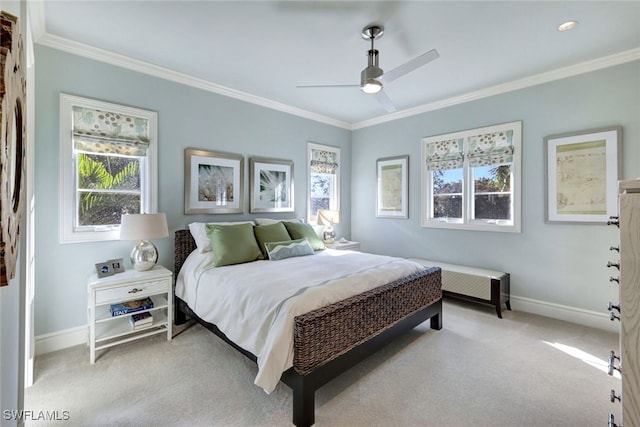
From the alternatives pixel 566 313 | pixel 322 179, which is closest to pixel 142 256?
pixel 322 179

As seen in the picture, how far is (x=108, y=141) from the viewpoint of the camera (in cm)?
286

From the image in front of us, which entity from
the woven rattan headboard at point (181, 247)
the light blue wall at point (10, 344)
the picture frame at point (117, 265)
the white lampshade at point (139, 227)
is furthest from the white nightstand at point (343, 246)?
the light blue wall at point (10, 344)

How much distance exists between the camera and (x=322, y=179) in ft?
16.5

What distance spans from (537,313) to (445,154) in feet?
7.63

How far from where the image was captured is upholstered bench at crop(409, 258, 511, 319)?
335 cm

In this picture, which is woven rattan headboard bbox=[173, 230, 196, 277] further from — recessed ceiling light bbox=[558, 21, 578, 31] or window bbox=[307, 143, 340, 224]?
recessed ceiling light bbox=[558, 21, 578, 31]

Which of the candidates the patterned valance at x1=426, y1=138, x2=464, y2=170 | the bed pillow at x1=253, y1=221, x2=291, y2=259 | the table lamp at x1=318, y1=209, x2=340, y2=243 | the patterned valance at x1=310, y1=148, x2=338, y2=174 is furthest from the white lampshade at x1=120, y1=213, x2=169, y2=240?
the patterned valance at x1=426, y1=138, x2=464, y2=170

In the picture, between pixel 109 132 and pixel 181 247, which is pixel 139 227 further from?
pixel 109 132

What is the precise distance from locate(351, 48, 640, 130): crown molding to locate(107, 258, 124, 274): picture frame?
423 cm

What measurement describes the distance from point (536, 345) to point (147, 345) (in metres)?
3.69

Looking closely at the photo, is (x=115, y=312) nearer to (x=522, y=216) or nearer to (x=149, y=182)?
(x=149, y=182)

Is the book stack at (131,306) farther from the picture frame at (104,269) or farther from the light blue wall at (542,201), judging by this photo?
the light blue wall at (542,201)

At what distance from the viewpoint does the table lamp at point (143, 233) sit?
263 cm

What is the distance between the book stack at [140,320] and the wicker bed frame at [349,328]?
1.17 feet
